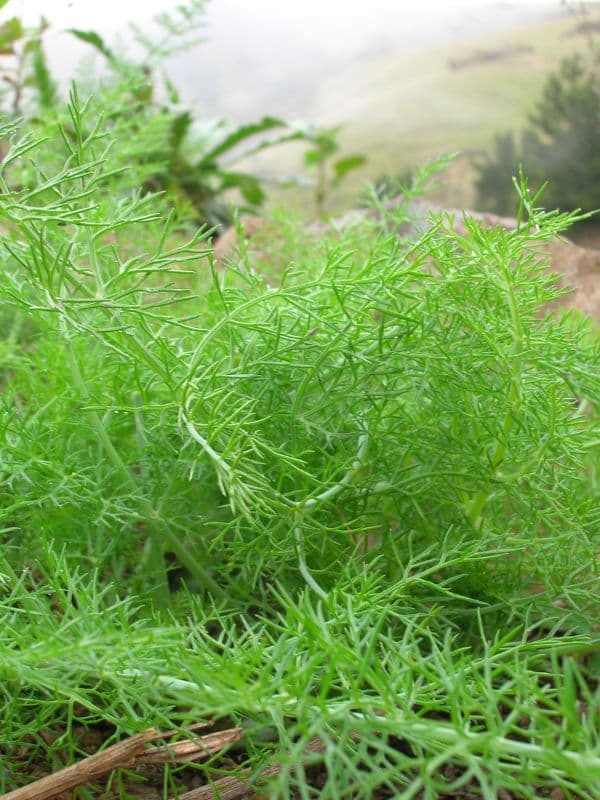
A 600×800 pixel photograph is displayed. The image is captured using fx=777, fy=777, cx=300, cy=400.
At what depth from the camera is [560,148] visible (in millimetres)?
1882

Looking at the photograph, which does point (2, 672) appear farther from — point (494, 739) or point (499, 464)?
point (499, 464)

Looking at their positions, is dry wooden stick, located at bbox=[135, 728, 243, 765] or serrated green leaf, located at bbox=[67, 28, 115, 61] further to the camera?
serrated green leaf, located at bbox=[67, 28, 115, 61]

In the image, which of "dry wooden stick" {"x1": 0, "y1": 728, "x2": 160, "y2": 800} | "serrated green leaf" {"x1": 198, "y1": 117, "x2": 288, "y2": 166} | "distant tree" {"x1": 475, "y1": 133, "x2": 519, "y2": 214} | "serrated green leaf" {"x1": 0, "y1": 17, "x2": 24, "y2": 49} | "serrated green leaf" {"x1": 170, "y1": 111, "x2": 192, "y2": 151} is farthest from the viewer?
"serrated green leaf" {"x1": 198, "y1": 117, "x2": 288, "y2": 166}

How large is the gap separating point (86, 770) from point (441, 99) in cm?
210

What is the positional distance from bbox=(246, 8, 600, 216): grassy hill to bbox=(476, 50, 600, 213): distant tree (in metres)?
0.06

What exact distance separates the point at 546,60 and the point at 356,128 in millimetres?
584

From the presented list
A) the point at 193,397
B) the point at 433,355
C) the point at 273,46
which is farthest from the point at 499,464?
the point at 273,46

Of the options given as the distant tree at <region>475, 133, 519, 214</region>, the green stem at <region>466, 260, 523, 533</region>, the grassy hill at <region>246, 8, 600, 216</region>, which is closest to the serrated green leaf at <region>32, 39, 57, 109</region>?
the grassy hill at <region>246, 8, 600, 216</region>

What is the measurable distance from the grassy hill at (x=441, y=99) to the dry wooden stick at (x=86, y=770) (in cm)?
169

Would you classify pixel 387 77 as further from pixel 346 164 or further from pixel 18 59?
pixel 18 59

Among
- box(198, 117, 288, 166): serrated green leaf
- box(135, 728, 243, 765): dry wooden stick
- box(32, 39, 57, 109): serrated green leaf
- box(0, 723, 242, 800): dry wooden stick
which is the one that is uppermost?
box(32, 39, 57, 109): serrated green leaf

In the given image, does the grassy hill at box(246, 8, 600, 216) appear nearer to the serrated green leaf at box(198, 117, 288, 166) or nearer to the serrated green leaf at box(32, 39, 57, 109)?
the serrated green leaf at box(198, 117, 288, 166)

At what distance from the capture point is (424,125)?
2199 millimetres

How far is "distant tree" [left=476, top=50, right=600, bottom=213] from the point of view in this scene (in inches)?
70.7
